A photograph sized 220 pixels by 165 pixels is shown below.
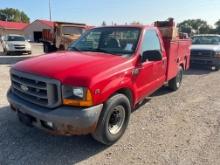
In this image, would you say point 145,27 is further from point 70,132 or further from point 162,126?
point 70,132

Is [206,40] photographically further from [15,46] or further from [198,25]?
[198,25]

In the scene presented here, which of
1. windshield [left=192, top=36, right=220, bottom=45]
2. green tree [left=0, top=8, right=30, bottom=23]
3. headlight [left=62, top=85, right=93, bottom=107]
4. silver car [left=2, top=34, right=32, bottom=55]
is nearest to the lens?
headlight [left=62, top=85, right=93, bottom=107]

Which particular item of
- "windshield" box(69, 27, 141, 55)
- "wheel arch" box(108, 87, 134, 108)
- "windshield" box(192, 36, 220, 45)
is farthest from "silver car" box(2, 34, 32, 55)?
"wheel arch" box(108, 87, 134, 108)

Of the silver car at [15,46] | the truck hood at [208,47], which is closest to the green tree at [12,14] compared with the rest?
the silver car at [15,46]

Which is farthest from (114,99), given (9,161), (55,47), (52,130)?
(55,47)

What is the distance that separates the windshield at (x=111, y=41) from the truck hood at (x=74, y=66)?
15.1 inches

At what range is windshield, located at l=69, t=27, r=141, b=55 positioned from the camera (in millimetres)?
4617

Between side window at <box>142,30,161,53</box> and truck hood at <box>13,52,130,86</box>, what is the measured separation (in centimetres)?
87

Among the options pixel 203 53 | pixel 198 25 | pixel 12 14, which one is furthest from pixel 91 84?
pixel 12 14

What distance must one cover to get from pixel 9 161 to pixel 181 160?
2496mm

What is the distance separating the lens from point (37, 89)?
138 inches

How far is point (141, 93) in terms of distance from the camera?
477 cm

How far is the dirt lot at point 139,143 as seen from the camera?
3633mm

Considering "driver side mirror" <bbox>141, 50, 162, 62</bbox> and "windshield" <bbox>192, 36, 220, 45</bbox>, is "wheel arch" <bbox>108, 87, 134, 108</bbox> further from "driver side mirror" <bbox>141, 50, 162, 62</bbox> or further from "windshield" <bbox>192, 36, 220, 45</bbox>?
"windshield" <bbox>192, 36, 220, 45</bbox>
